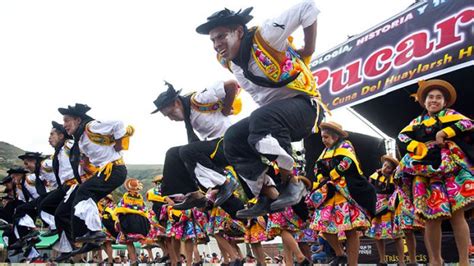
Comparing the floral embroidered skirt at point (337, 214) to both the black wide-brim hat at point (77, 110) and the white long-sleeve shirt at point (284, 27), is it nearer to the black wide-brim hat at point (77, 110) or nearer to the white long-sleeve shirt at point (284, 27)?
the white long-sleeve shirt at point (284, 27)

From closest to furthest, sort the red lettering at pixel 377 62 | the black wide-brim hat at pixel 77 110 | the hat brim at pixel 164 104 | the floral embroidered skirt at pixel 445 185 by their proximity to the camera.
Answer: the floral embroidered skirt at pixel 445 185 → the hat brim at pixel 164 104 → the black wide-brim hat at pixel 77 110 → the red lettering at pixel 377 62

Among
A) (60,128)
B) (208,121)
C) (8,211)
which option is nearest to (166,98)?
(208,121)

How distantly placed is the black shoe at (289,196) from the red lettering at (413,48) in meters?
5.95

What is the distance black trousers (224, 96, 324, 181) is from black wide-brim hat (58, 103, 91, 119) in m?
3.56

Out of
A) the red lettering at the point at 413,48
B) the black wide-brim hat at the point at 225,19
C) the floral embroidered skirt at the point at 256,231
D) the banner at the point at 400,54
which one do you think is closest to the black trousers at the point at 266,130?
the black wide-brim hat at the point at 225,19

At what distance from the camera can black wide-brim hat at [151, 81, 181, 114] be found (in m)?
5.23

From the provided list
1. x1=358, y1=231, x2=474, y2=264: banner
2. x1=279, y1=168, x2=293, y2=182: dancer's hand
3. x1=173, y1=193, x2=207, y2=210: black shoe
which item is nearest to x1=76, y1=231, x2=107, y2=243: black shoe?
x1=173, y1=193, x2=207, y2=210: black shoe

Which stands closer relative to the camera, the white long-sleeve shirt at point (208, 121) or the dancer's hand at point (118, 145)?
the white long-sleeve shirt at point (208, 121)

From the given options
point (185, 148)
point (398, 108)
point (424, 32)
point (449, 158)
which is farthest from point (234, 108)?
point (398, 108)

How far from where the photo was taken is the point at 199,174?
5008 millimetres

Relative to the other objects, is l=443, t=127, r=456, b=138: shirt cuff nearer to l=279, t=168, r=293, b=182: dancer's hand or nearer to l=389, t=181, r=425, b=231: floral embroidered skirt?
l=389, t=181, r=425, b=231: floral embroidered skirt

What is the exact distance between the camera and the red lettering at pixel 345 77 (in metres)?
10.3

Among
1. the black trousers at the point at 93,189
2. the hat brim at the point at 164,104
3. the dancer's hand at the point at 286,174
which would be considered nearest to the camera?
the dancer's hand at the point at 286,174

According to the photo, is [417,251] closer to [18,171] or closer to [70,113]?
[70,113]
